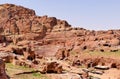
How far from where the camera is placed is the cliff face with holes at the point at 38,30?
85938mm

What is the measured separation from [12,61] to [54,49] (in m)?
54.3

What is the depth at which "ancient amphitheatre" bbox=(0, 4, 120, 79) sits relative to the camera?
2762cm

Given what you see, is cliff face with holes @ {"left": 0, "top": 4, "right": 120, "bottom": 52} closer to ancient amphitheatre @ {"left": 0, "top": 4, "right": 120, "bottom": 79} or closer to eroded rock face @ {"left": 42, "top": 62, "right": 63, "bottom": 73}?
ancient amphitheatre @ {"left": 0, "top": 4, "right": 120, "bottom": 79}

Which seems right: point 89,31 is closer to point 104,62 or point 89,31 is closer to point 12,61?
point 104,62

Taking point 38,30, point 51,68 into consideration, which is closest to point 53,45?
point 38,30

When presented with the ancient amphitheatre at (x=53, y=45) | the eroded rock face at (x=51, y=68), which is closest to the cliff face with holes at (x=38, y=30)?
the ancient amphitheatre at (x=53, y=45)

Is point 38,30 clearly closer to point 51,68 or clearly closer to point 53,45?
point 53,45

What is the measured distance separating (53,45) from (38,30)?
9.78 m

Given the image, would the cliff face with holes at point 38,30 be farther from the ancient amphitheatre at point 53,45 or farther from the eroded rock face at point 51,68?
the eroded rock face at point 51,68

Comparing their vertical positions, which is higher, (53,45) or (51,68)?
(51,68)

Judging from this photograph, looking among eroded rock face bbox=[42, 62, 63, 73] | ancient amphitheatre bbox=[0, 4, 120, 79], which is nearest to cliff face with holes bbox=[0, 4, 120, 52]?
ancient amphitheatre bbox=[0, 4, 120, 79]

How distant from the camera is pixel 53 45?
86.8 metres

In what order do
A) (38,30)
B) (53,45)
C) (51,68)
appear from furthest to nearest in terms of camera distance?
1. (38,30)
2. (53,45)
3. (51,68)

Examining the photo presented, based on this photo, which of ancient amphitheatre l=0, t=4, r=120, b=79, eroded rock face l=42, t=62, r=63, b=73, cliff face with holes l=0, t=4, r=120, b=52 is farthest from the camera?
cliff face with holes l=0, t=4, r=120, b=52
